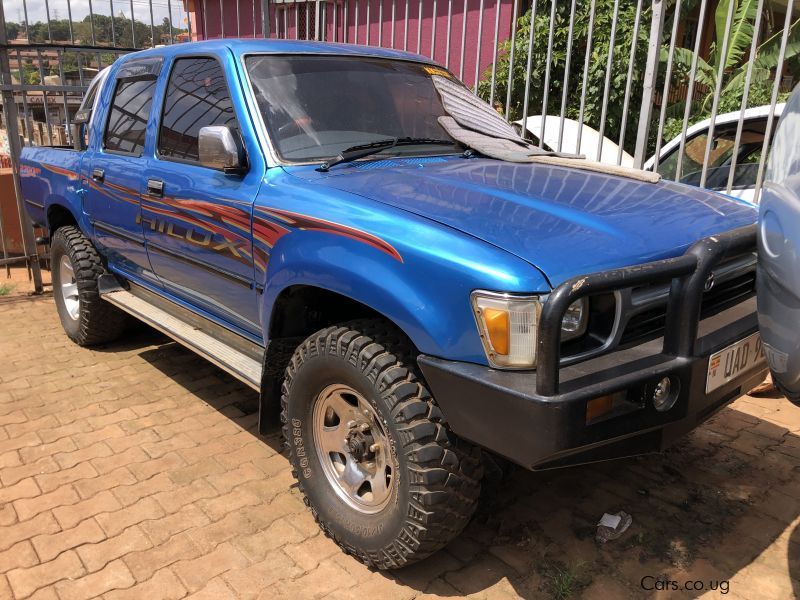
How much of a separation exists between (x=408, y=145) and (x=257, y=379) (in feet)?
4.40

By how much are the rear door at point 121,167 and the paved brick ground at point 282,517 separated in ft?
3.22

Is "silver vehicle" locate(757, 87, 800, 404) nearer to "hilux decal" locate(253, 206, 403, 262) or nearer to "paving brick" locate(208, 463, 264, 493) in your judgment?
"hilux decal" locate(253, 206, 403, 262)

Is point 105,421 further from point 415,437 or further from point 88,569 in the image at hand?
point 415,437

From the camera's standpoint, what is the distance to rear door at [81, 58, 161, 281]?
12.8ft

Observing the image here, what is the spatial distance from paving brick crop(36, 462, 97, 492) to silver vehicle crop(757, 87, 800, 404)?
303cm

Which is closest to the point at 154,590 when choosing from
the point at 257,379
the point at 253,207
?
the point at 257,379

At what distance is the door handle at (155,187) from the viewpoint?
355 centimetres

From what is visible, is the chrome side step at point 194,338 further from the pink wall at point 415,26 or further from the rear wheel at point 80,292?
the pink wall at point 415,26

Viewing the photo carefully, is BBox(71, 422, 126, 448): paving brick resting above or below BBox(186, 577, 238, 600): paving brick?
below

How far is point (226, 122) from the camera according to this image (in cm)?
323

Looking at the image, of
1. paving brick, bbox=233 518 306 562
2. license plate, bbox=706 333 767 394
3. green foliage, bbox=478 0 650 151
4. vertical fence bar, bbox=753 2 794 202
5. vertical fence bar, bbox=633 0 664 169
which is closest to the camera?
license plate, bbox=706 333 767 394

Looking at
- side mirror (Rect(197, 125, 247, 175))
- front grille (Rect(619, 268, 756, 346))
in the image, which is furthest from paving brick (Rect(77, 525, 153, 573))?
front grille (Rect(619, 268, 756, 346))

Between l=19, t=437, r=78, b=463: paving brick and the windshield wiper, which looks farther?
l=19, t=437, r=78, b=463: paving brick

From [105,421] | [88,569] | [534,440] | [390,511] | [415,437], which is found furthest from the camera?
[105,421]
